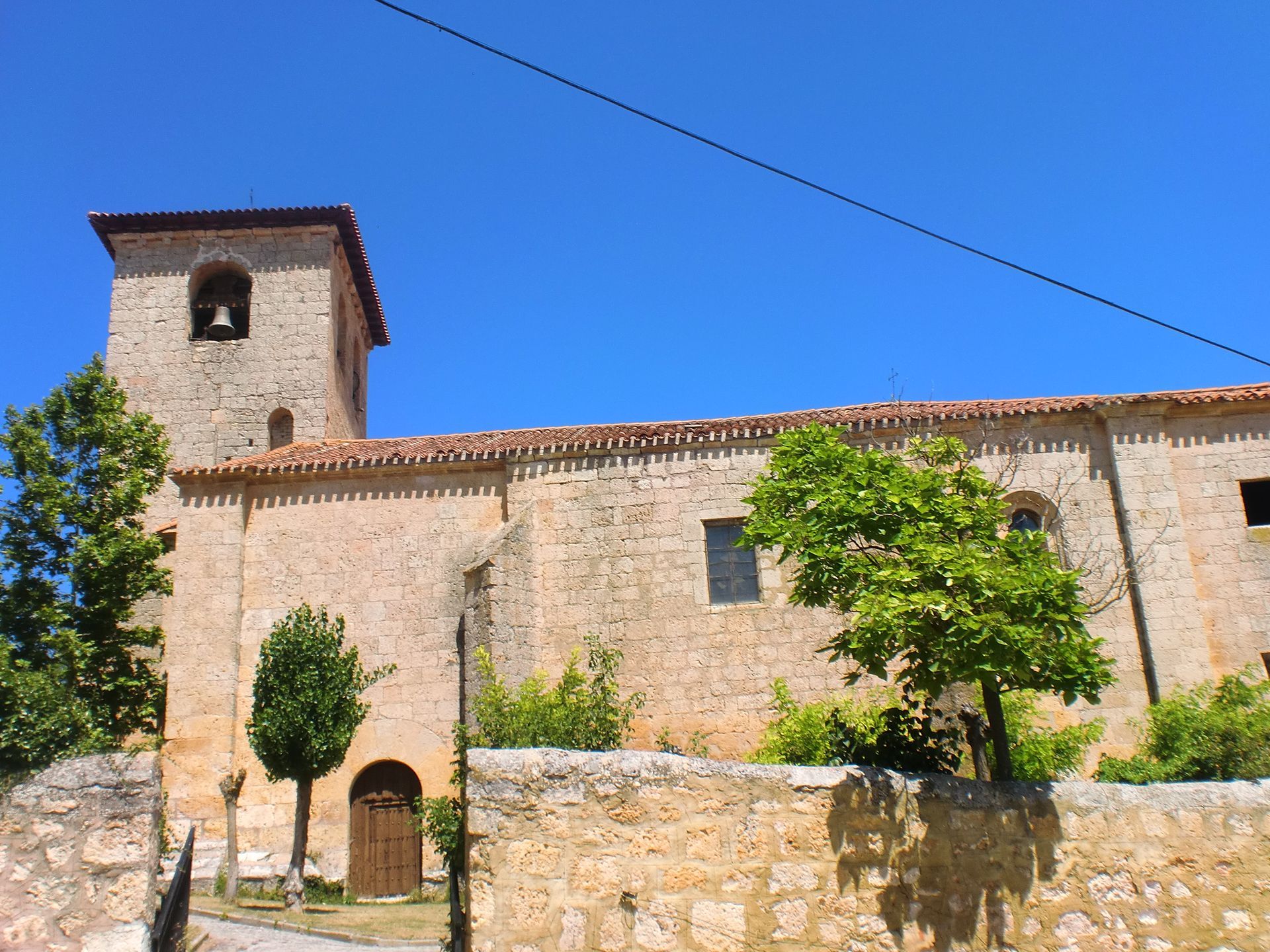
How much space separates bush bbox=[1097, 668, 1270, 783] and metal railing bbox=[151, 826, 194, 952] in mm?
8015

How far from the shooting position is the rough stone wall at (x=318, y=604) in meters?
15.1

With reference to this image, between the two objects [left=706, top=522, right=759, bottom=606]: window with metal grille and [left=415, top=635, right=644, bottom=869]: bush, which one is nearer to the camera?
[left=415, top=635, right=644, bottom=869]: bush

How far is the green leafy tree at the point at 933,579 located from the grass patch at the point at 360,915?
6668 millimetres

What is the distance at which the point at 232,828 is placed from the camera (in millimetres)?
14562

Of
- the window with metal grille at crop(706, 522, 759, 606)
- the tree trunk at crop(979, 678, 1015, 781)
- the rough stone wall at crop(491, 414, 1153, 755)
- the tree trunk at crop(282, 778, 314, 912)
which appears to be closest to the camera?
the tree trunk at crop(979, 678, 1015, 781)

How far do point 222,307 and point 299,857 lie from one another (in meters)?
13.0

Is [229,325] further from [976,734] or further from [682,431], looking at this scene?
[976,734]

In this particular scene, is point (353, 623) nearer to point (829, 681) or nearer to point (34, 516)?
point (34, 516)

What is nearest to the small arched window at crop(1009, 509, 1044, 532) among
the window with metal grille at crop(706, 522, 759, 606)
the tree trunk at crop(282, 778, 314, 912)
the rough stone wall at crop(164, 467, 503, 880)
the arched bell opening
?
the window with metal grille at crop(706, 522, 759, 606)

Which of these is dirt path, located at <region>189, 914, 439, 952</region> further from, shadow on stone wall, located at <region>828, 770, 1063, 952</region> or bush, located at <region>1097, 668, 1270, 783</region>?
bush, located at <region>1097, 668, 1270, 783</region>

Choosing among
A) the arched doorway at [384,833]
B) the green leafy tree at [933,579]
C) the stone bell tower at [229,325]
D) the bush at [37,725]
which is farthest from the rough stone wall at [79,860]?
the stone bell tower at [229,325]

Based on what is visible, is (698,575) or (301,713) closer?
(301,713)

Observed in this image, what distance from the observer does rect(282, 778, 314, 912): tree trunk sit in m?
13.2

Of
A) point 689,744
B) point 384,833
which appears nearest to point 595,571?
point 689,744
